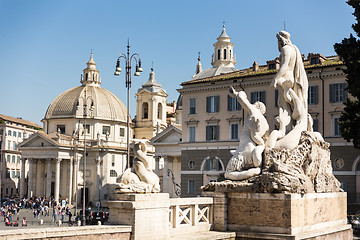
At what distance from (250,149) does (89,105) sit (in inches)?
2879

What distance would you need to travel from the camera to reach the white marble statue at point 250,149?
11.9 meters

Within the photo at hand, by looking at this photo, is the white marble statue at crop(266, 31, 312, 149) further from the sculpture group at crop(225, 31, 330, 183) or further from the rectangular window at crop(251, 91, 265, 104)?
the rectangular window at crop(251, 91, 265, 104)

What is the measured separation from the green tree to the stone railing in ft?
64.5

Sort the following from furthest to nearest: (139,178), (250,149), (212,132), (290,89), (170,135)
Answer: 1. (170,135)
2. (212,132)
3. (290,89)
4. (250,149)
5. (139,178)

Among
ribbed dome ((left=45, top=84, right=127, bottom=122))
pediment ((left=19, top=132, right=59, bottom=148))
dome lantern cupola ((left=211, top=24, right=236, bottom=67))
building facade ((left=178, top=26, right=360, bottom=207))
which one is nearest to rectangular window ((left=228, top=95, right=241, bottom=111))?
building facade ((left=178, top=26, right=360, bottom=207))

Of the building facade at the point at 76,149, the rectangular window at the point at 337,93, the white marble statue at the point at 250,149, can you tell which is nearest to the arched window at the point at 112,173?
the building facade at the point at 76,149

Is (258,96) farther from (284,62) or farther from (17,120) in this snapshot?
(17,120)

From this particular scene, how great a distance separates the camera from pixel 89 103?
85.2 m

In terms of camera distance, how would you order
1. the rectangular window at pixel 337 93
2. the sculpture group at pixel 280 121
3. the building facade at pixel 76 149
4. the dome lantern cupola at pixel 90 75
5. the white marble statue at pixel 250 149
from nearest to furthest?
the white marble statue at pixel 250 149, the sculpture group at pixel 280 121, the rectangular window at pixel 337 93, the building facade at pixel 76 149, the dome lantern cupola at pixel 90 75

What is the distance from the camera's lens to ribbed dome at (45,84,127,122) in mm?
81812

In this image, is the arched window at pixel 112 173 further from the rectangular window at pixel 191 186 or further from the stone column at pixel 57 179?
the rectangular window at pixel 191 186

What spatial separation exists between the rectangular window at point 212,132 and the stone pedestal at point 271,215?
37546mm

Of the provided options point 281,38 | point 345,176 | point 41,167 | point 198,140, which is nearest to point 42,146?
point 41,167

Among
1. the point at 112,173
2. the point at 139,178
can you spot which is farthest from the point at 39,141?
the point at 139,178
